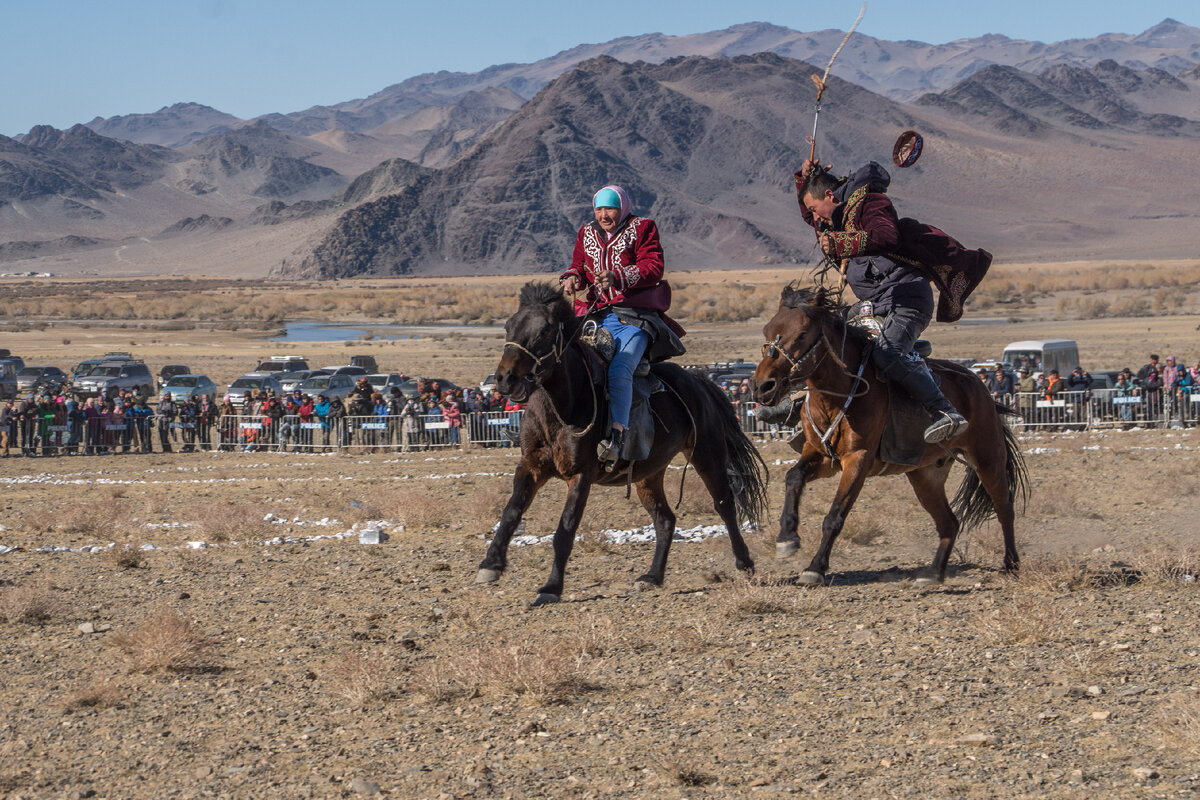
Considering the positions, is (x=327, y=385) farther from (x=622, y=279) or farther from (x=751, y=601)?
(x=751, y=601)

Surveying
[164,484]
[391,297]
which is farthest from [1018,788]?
[391,297]

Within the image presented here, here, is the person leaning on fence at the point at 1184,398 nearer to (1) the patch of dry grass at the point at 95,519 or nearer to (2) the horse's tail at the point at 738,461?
(2) the horse's tail at the point at 738,461

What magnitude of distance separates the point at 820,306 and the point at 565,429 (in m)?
1.99

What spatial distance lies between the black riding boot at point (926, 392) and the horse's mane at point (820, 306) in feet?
1.08

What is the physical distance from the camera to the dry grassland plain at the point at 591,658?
18.8 feet

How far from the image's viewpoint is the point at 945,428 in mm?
9484

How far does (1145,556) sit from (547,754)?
5.55 meters

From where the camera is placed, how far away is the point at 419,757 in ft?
19.8

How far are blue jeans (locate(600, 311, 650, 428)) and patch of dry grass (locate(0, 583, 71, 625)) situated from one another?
4160 mm

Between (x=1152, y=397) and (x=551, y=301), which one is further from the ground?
(x=551, y=301)

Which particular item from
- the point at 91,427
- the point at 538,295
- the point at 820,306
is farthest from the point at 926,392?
the point at 91,427

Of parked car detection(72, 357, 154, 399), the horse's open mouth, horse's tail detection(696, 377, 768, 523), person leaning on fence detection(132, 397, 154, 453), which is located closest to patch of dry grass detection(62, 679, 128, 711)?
the horse's open mouth

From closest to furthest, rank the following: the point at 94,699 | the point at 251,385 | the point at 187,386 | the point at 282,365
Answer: the point at 94,699
the point at 251,385
the point at 187,386
the point at 282,365

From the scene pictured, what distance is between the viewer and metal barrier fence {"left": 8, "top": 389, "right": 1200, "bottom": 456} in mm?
27609
